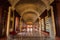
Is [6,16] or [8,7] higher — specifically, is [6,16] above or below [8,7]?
below

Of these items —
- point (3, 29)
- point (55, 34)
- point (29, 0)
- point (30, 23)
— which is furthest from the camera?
point (30, 23)

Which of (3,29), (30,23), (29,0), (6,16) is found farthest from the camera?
(30,23)

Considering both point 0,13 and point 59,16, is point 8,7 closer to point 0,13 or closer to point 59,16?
point 0,13

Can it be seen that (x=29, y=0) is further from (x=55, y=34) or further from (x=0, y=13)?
(x=55, y=34)

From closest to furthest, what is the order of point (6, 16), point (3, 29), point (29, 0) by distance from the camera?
1. point (3, 29)
2. point (6, 16)
3. point (29, 0)

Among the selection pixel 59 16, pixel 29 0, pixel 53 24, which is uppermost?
pixel 29 0

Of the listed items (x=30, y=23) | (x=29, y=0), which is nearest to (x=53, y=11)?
(x=29, y=0)

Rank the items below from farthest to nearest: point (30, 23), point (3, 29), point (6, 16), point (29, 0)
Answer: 1. point (30, 23)
2. point (29, 0)
3. point (6, 16)
4. point (3, 29)

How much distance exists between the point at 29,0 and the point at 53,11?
14.1 ft

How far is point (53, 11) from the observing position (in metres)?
9.30

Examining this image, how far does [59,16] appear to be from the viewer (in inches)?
361

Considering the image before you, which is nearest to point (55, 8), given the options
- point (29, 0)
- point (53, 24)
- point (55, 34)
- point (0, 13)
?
point (53, 24)

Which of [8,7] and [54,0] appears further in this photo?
[8,7]

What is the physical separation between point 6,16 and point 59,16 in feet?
16.9
